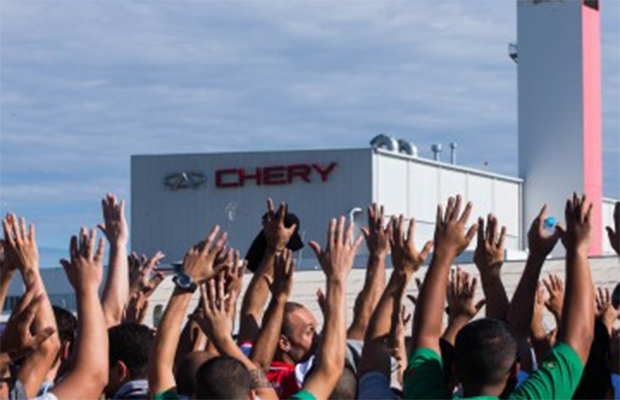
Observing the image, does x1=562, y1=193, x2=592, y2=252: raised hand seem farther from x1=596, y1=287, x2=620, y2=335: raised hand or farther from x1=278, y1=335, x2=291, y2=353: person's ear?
x1=278, y1=335, x2=291, y2=353: person's ear

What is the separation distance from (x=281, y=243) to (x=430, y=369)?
7.47 feet

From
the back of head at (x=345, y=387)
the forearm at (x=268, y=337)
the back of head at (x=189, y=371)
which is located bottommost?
the back of head at (x=345, y=387)

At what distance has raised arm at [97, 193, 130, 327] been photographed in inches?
322

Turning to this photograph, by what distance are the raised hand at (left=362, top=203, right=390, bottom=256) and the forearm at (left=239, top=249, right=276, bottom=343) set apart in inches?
28.3

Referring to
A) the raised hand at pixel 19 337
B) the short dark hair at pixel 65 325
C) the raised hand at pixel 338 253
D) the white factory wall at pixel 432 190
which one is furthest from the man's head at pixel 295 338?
the white factory wall at pixel 432 190

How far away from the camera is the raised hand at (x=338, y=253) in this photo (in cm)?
690

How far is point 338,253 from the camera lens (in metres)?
6.98

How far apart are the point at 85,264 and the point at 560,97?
49.4 m

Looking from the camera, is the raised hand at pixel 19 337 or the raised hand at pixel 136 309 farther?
the raised hand at pixel 136 309

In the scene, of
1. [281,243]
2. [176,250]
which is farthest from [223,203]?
[281,243]

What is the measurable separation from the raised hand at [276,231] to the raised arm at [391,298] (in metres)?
1.00

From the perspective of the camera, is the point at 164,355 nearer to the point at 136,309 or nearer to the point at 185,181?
the point at 136,309

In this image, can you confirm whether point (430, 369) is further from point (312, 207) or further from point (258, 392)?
point (312, 207)

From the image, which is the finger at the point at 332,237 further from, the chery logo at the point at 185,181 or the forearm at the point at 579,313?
the chery logo at the point at 185,181
